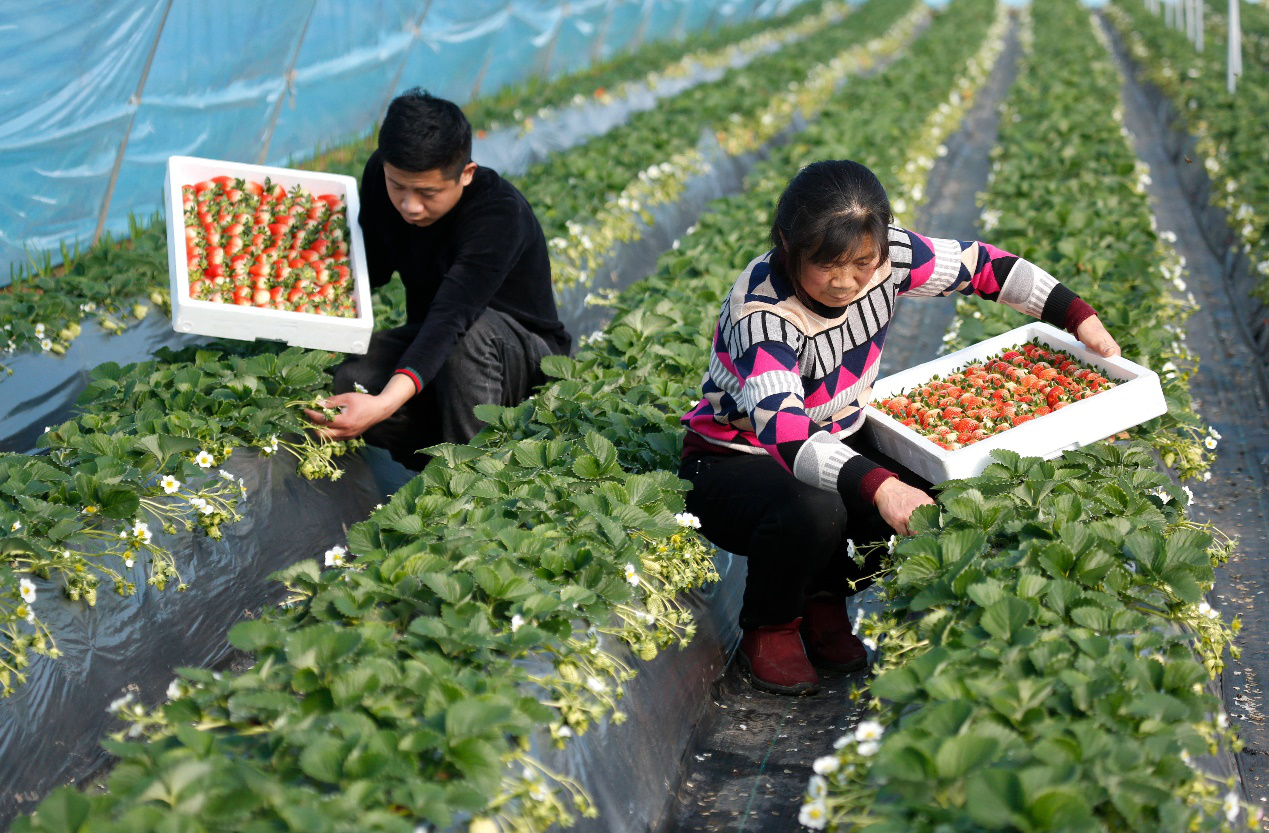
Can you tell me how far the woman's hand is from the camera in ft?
8.30

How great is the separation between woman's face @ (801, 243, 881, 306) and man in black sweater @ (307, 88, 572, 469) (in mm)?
1359

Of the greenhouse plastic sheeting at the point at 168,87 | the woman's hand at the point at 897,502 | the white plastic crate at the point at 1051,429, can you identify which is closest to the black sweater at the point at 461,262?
the white plastic crate at the point at 1051,429

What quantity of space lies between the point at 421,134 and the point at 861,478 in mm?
1704

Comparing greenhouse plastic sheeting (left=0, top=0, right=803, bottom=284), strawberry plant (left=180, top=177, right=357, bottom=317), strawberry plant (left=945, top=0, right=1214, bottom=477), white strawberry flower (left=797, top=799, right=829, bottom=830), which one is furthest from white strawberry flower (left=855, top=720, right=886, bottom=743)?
greenhouse plastic sheeting (left=0, top=0, right=803, bottom=284)

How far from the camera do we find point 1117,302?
169 inches

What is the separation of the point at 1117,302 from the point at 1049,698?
8.78ft

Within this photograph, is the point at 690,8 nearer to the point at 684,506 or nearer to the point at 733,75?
the point at 733,75

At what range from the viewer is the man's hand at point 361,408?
3525 millimetres

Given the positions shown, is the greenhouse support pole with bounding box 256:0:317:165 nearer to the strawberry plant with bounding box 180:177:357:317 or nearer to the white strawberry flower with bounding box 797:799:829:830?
the strawberry plant with bounding box 180:177:357:317

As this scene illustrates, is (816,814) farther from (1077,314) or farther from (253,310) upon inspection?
(253,310)

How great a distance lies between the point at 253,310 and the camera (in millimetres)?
3557

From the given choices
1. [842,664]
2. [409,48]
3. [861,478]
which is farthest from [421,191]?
[409,48]

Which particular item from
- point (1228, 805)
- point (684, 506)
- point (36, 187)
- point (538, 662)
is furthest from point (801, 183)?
point (36, 187)

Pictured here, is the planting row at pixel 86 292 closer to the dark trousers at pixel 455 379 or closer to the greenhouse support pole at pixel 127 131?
the greenhouse support pole at pixel 127 131
